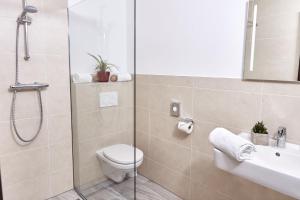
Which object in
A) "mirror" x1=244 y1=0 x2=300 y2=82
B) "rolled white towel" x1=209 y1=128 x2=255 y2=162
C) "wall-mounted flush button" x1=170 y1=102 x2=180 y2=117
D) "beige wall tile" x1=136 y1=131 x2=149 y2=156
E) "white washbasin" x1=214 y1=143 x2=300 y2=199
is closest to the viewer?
"white washbasin" x1=214 y1=143 x2=300 y2=199

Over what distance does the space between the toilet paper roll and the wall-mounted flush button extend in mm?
125

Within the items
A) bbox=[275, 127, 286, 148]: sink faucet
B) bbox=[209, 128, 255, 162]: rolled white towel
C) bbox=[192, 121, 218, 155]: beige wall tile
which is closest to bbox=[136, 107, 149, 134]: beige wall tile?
bbox=[192, 121, 218, 155]: beige wall tile

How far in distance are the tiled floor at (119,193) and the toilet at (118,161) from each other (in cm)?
8

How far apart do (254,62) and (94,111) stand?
4.79 feet

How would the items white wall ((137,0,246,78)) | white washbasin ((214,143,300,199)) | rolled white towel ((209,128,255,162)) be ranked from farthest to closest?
white wall ((137,0,246,78))
rolled white towel ((209,128,255,162))
white washbasin ((214,143,300,199))

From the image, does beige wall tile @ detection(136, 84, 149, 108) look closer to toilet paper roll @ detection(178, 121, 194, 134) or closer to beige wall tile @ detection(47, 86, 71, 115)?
toilet paper roll @ detection(178, 121, 194, 134)

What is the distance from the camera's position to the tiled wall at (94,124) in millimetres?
2023

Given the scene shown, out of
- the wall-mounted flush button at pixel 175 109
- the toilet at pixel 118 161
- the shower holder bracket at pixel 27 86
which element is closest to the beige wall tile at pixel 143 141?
the toilet at pixel 118 161

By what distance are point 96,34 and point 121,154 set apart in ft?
3.88

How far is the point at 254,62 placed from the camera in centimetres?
154

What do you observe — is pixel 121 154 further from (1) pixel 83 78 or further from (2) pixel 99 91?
(1) pixel 83 78

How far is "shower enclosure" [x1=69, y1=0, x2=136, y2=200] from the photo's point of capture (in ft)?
6.51

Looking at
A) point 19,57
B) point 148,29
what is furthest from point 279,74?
point 19,57

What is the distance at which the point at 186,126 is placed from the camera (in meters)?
1.92
